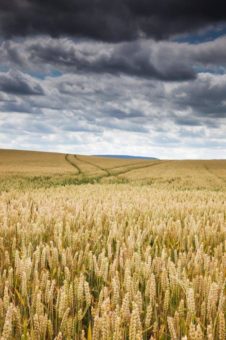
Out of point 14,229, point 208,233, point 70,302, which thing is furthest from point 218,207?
point 70,302

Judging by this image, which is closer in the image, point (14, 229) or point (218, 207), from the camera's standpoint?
point (14, 229)

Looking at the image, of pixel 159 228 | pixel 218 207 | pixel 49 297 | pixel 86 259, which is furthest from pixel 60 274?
pixel 218 207

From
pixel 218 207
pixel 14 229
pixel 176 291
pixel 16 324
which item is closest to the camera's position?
pixel 16 324

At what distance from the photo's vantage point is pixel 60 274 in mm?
2383

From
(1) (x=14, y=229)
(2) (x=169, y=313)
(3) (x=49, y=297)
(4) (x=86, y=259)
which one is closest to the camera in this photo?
(3) (x=49, y=297)

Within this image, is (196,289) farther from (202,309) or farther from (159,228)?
(159,228)

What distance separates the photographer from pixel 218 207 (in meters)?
6.75

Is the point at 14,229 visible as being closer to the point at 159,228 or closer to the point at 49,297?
the point at 159,228

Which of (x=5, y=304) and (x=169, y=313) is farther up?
(x=5, y=304)

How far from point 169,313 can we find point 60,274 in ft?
2.90

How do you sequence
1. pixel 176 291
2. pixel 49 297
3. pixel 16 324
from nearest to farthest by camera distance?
1. pixel 16 324
2. pixel 49 297
3. pixel 176 291

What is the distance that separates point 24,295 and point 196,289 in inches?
40.5

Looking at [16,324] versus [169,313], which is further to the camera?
[169,313]

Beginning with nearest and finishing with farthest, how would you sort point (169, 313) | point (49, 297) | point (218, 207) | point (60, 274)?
point (49, 297)
point (169, 313)
point (60, 274)
point (218, 207)
